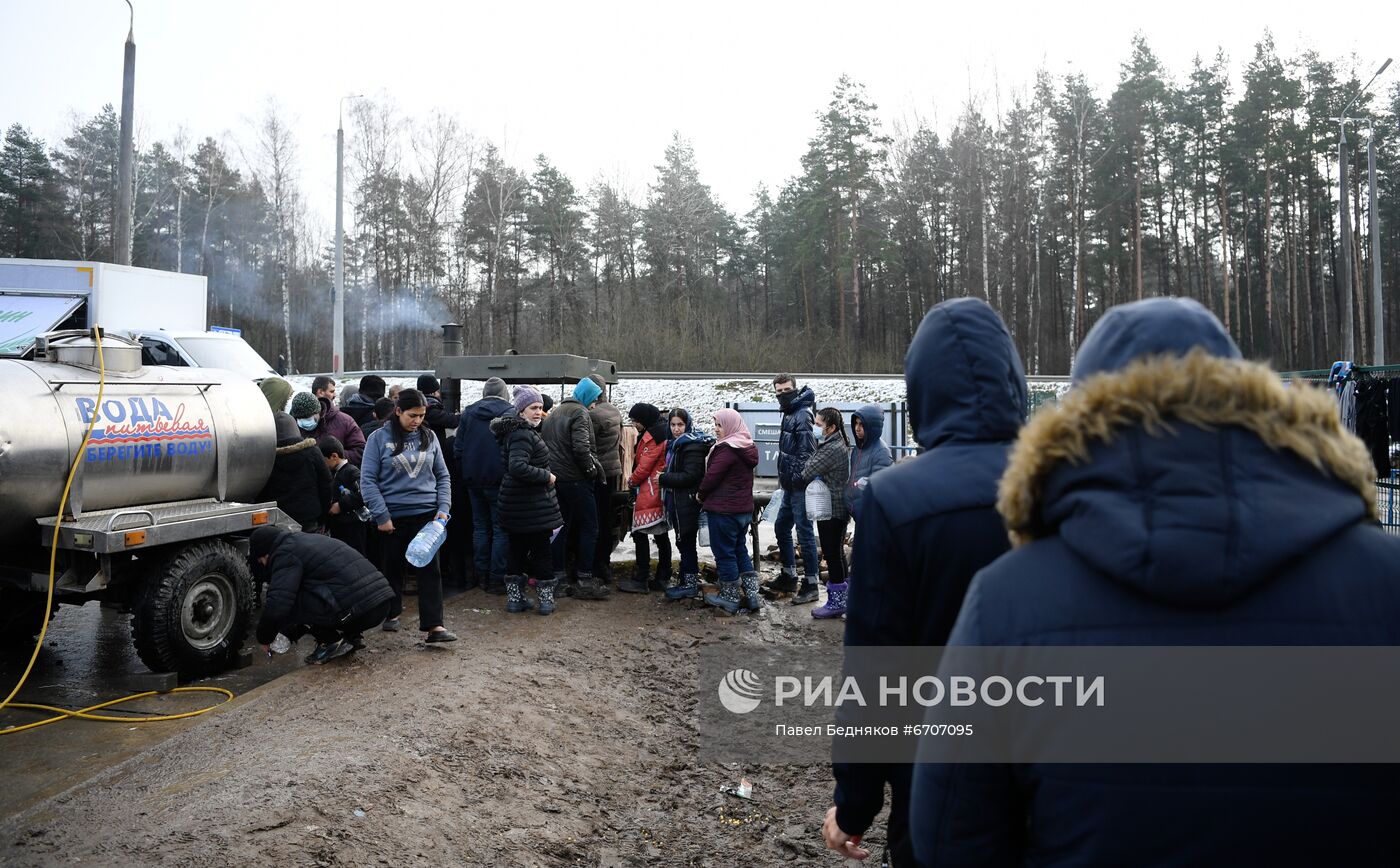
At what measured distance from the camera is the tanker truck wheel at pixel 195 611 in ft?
20.7

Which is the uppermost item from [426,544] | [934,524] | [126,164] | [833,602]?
[126,164]

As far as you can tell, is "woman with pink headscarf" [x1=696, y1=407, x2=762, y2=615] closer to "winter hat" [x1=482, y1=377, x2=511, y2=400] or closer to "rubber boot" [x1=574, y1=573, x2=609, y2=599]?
"rubber boot" [x1=574, y1=573, x2=609, y2=599]

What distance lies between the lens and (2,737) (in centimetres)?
548

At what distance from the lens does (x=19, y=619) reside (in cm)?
734

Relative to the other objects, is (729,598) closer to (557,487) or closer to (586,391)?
(557,487)

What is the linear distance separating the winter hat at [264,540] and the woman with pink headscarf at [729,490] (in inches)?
144

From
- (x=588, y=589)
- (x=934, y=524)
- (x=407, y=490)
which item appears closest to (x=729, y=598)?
(x=588, y=589)

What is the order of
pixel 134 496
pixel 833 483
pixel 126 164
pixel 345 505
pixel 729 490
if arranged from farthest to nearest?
pixel 126 164, pixel 833 483, pixel 729 490, pixel 345 505, pixel 134 496

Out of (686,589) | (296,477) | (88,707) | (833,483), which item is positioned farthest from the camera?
→ (686,589)

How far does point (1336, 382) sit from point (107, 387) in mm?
11132

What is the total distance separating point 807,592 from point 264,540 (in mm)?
5047

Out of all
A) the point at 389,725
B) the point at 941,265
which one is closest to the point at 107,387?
the point at 389,725

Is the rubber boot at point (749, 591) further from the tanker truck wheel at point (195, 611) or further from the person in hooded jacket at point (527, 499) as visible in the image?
the tanker truck wheel at point (195, 611)

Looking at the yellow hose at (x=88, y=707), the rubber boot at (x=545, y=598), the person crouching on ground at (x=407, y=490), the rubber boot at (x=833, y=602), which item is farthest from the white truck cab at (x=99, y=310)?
the rubber boot at (x=833, y=602)
